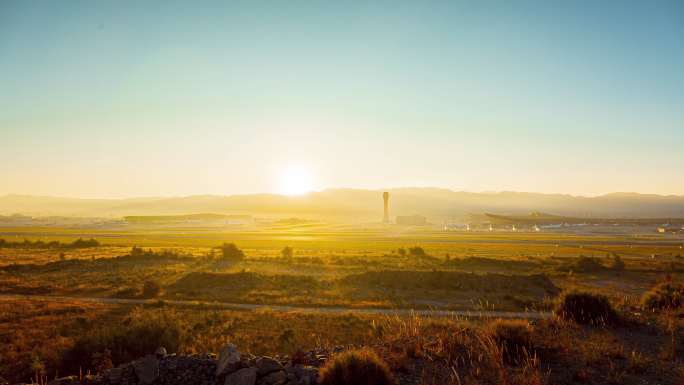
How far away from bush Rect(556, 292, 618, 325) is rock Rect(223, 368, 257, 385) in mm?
9563

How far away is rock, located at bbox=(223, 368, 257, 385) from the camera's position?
6.99 meters

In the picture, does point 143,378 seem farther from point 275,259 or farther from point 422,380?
point 275,259

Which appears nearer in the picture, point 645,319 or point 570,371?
point 570,371

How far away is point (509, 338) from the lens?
8984mm

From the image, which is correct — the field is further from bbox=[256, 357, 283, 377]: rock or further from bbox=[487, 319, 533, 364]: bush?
bbox=[256, 357, 283, 377]: rock

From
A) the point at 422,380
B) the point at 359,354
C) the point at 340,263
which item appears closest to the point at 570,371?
the point at 422,380

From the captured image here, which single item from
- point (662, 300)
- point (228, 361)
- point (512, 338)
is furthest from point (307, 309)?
point (662, 300)

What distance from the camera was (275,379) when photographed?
23.0 feet

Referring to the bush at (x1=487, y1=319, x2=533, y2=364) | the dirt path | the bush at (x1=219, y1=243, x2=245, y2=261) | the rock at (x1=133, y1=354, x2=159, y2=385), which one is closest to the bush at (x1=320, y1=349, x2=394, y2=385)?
the bush at (x1=487, y1=319, x2=533, y2=364)

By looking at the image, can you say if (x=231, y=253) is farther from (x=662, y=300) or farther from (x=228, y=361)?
(x=228, y=361)

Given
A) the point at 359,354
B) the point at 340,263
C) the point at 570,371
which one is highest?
the point at 359,354

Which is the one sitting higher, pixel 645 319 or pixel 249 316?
pixel 645 319

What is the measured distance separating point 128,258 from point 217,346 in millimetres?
34034

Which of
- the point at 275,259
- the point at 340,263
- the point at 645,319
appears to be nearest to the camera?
the point at 645,319
